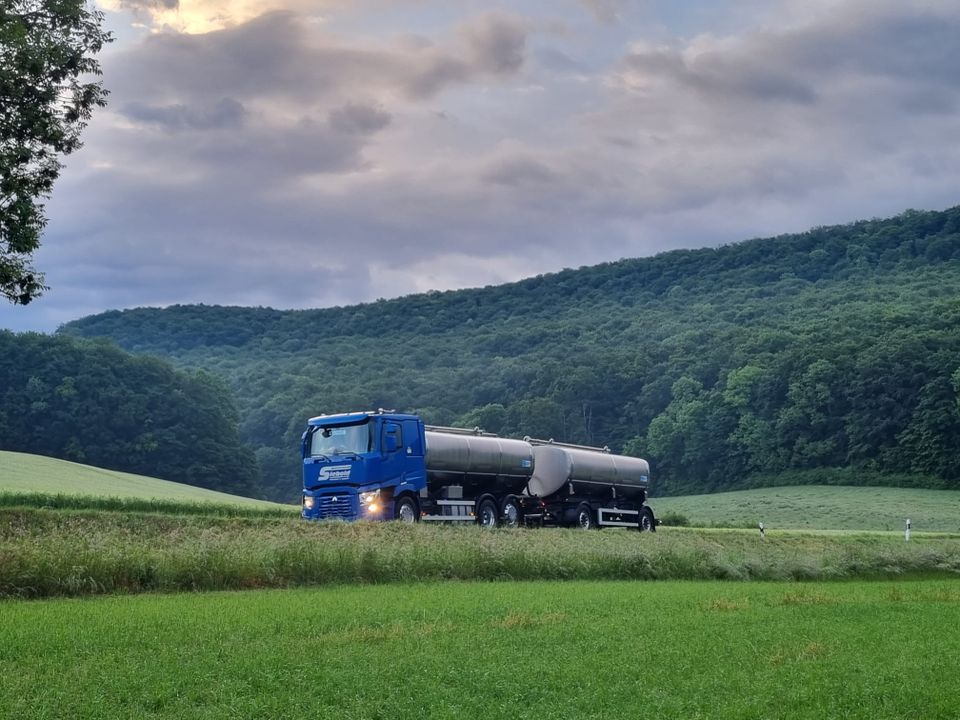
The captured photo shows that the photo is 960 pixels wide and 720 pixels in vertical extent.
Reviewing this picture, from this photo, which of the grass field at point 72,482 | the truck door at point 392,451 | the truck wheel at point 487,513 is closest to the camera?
the truck door at point 392,451

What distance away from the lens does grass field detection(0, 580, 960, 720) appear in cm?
1096

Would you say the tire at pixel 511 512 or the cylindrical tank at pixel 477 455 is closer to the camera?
the cylindrical tank at pixel 477 455

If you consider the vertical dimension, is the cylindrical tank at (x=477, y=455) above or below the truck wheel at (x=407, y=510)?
above

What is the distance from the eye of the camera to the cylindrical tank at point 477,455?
125 feet

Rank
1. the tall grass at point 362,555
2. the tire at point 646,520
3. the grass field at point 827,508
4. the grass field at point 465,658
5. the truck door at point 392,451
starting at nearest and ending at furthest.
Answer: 1. the grass field at point 465,658
2. the tall grass at point 362,555
3. the truck door at point 392,451
4. the tire at point 646,520
5. the grass field at point 827,508

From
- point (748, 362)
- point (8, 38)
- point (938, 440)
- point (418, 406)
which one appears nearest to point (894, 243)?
point (748, 362)

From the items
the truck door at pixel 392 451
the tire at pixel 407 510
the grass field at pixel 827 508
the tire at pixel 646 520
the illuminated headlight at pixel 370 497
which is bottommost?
the grass field at pixel 827 508

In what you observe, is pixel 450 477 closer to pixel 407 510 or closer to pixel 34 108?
pixel 407 510

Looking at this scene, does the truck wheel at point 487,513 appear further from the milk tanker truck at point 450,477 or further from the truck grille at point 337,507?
the truck grille at point 337,507

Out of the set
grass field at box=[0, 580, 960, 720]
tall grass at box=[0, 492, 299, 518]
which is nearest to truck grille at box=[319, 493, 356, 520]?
tall grass at box=[0, 492, 299, 518]

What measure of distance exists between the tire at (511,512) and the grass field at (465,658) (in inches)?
847

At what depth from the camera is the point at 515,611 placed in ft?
57.4

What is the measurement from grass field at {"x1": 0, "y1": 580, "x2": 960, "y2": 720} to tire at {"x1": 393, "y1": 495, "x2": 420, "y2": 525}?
1593 centimetres

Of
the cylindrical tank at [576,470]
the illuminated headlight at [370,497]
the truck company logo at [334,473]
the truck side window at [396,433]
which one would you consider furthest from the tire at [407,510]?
the cylindrical tank at [576,470]
